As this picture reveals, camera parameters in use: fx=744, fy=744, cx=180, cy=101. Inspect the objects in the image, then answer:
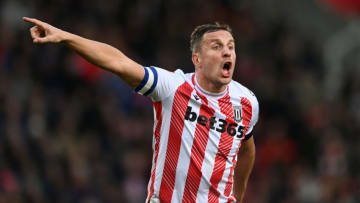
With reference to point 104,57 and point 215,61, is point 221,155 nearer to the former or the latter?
point 215,61

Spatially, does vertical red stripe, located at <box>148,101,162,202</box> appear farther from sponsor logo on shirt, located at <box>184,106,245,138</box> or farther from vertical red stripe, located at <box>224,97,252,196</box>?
vertical red stripe, located at <box>224,97,252,196</box>

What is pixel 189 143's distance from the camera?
17.1 ft

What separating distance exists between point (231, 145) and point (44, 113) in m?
4.67

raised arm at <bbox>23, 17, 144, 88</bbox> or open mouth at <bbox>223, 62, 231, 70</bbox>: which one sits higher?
raised arm at <bbox>23, 17, 144, 88</bbox>

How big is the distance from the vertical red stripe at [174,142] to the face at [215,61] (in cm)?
18

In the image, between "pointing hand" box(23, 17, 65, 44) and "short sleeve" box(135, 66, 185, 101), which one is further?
"short sleeve" box(135, 66, 185, 101)

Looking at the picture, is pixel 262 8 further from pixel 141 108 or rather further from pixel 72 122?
pixel 72 122

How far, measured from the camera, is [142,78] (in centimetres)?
485

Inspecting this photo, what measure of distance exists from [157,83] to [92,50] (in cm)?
60

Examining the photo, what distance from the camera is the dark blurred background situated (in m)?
9.30

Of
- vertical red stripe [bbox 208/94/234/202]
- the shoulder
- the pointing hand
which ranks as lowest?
vertical red stripe [bbox 208/94/234/202]

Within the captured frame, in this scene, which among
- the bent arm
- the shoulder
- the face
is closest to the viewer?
the face

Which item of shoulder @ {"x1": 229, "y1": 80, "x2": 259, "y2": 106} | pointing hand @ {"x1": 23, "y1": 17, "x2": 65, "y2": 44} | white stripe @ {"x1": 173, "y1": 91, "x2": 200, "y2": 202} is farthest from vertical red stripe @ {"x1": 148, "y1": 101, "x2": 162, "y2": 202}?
pointing hand @ {"x1": 23, "y1": 17, "x2": 65, "y2": 44}

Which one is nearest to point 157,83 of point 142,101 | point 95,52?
point 95,52
